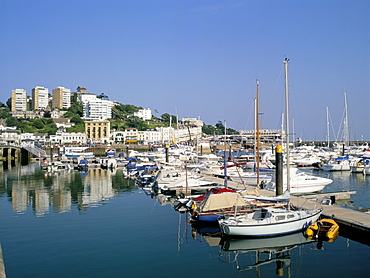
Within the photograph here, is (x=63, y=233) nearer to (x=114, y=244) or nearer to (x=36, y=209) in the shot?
(x=114, y=244)

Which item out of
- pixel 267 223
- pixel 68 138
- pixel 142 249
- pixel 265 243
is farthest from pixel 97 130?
pixel 265 243

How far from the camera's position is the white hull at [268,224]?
68.3 feet

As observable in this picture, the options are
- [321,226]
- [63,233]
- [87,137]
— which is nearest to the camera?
[321,226]

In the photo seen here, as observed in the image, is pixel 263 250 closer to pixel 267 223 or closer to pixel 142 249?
pixel 267 223

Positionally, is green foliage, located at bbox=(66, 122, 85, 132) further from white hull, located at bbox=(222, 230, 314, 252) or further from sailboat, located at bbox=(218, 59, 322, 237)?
white hull, located at bbox=(222, 230, 314, 252)

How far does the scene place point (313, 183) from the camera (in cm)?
3728

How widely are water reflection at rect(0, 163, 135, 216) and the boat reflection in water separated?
1558 centimetres

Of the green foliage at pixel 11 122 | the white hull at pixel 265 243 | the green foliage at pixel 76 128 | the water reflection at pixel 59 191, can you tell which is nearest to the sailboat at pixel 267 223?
the white hull at pixel 265 243

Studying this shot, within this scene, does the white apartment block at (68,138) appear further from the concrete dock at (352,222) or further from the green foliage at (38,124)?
the concrete dock at (352,222)

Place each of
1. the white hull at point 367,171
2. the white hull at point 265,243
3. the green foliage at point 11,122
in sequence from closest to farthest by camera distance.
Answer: the white hull at point 265,243, the white hull at point 367,171, the green foliage at point 11,122

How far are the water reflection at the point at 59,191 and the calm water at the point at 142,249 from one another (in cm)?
89

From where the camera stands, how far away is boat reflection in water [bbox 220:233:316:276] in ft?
60.2

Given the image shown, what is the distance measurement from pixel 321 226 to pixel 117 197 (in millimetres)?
21822

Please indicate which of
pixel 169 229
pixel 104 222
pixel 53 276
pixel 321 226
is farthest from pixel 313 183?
pixel 53 276
